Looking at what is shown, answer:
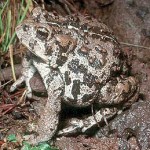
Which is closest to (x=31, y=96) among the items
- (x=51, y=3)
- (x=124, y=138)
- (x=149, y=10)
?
(x=124, y=138)

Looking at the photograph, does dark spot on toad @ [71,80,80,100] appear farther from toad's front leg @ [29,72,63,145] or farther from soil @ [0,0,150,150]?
soil @ [0,0,150,150]

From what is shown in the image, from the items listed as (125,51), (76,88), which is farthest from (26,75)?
(125,51)

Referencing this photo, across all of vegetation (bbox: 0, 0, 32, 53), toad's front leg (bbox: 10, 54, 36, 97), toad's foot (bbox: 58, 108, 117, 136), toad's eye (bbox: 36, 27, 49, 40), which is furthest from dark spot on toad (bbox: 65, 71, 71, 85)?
vegetation (bbox: 0, 0, 32, 53)

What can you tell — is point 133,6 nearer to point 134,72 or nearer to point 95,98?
point 134,72

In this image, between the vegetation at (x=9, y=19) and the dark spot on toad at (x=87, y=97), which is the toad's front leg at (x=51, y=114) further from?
the vegetation at (x=9, y=19)

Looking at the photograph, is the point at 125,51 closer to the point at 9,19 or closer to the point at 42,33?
the point at 42,33

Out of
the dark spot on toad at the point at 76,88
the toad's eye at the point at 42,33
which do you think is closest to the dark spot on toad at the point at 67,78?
the dark spot on toad at the point at 76,88
